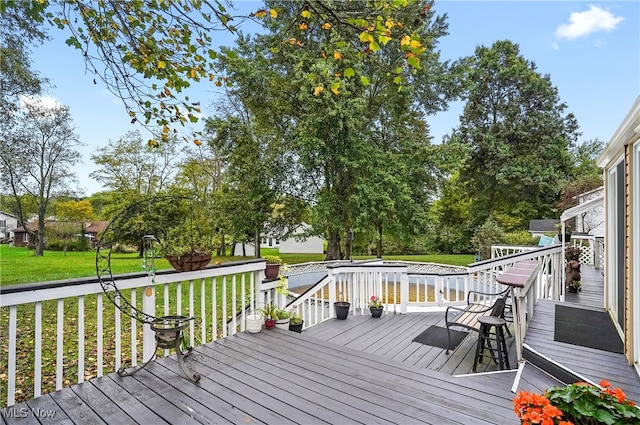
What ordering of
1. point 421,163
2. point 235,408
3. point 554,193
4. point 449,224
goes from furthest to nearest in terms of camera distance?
point 449,224 → point 554,193 → point 421,163 → point 235,408

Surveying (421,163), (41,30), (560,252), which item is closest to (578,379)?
(560,252)

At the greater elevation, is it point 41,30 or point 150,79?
point 41,30

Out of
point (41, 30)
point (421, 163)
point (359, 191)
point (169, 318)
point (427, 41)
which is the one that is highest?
point (427, 41)

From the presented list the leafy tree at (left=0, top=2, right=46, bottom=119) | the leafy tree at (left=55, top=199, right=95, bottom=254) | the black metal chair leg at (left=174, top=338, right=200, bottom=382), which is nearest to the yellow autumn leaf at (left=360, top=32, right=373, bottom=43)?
the black metal chair leg at (left=174, top=338, right=200, bottom=382)

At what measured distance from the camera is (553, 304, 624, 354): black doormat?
3077 millimetres

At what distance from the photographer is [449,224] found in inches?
835

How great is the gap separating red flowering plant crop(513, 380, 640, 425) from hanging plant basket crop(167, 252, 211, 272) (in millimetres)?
2637

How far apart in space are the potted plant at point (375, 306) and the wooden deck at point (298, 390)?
6.45ft

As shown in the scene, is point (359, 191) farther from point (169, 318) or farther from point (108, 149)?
point (108, 149)

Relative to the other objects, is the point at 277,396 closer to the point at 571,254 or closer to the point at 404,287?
the point at 404,287

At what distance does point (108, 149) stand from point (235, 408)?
1922 cm

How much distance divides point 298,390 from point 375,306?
3193 mm

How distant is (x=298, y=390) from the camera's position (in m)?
2.31

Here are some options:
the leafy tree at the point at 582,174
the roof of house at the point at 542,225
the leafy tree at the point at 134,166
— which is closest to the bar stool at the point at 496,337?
the leafy tree at the point at 582,174
